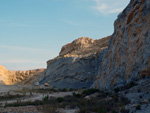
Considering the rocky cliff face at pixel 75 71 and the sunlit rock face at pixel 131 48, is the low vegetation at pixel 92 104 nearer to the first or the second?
the sunlit rock face at pixel 131 48

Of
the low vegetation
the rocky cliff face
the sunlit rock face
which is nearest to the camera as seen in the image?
the low vegetation

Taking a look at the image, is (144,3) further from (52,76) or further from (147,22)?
(52,76)

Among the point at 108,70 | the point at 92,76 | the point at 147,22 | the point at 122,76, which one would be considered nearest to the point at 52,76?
the point at 92,76

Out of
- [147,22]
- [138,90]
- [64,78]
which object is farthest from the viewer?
[64,78]

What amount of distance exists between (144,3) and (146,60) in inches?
217

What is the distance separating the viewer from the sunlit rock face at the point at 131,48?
14664 millimetres

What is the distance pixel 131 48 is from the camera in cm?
1670

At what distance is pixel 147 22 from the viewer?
1541 centimetres

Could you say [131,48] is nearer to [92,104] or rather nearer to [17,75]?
[92,104]

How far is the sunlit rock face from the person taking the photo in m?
14.7

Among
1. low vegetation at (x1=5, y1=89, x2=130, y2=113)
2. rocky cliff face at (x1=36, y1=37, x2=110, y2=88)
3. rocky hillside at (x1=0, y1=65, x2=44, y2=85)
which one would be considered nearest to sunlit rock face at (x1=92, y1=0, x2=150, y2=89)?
low vegetation at (x1=5, y1=89, x2=130, y2=113)

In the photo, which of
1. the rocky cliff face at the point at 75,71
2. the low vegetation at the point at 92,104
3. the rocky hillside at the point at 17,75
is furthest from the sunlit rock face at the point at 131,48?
the rocky hillside at the point at 17,75

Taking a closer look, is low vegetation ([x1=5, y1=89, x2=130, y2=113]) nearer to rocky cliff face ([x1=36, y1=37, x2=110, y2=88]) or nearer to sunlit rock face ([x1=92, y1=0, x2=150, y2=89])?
sunlit rock face ([x1=92, y1=0, x2=150, y2=89])

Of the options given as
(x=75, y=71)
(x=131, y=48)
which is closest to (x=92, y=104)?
(x=131, y=48)
